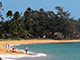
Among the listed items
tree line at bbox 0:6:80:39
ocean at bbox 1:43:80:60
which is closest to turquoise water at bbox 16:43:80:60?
ocean at bbox 1:43:80:60

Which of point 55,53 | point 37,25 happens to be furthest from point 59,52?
point 37,25

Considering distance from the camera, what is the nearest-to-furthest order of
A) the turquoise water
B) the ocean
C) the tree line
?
the ocean
the turquoise water
the tree line

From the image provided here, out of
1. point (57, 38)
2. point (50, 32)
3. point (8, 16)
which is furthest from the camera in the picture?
point (50, 32)

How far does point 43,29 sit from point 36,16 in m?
8.34

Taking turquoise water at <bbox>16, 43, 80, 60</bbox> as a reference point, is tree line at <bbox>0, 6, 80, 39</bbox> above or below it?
above

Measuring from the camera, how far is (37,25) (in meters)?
86.6

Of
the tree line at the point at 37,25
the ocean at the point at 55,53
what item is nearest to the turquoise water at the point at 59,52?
the ocean at the point at 55,53

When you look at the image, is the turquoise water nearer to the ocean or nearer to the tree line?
the ocean

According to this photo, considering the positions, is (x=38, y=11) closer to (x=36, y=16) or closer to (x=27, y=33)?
(x=36, y=16)

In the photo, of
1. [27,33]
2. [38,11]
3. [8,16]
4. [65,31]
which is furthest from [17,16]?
[65,31]

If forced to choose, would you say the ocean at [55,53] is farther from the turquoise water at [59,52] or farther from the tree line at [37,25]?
the tree line at [37,25]

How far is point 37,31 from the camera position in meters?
86.1

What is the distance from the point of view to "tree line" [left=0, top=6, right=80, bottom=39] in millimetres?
77750

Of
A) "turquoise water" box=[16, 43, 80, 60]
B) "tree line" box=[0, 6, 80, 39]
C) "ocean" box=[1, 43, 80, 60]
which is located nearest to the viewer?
"ocean" box=[1, 43, 80, 60]
